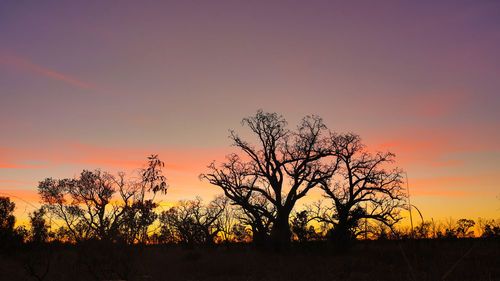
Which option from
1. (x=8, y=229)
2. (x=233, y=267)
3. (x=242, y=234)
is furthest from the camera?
(x=242, y=234)

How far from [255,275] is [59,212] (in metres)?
34.7

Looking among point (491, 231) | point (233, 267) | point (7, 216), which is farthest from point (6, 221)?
point (491, 231)

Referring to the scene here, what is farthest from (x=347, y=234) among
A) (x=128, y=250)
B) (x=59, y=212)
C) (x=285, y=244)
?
(x=59, y=212)

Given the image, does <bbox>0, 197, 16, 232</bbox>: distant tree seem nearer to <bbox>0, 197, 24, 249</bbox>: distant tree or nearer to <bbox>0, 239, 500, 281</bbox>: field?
<bbox>0, 197, 24, 249</bbox>: distant tree

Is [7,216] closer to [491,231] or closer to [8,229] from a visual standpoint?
[8,229]

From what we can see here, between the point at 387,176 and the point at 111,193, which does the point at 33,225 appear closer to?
the point at 111,193

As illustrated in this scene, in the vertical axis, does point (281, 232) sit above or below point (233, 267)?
above

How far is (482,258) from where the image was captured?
19672mm

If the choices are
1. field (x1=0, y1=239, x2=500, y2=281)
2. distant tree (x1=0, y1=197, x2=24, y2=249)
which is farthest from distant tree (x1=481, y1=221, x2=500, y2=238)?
distant tree (x1=0, y1=197, x2=24, y2=249)

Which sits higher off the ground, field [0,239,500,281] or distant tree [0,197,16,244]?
distant tree [0,197,16,244]

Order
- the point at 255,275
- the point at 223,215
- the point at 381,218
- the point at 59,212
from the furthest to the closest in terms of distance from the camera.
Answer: the point at 223,215, the point at 59,212, the point at 381,218, the point at 255,275

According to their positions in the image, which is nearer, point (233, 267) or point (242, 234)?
point (233, 267)

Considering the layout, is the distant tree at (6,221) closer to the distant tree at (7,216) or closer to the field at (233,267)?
the distant tree at (7,216)

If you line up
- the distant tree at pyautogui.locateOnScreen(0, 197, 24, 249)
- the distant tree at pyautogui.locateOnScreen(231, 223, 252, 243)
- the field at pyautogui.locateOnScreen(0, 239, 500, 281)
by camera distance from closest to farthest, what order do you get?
the field at pyautogui.locateOnScreen(0, 239, 500, 281) → the distant tree at pyautogui.locateOnScreen(0, 197, 24, 249) → the distant tree at pyautogui.locateOnScreen(231, 223, 252, 243)
